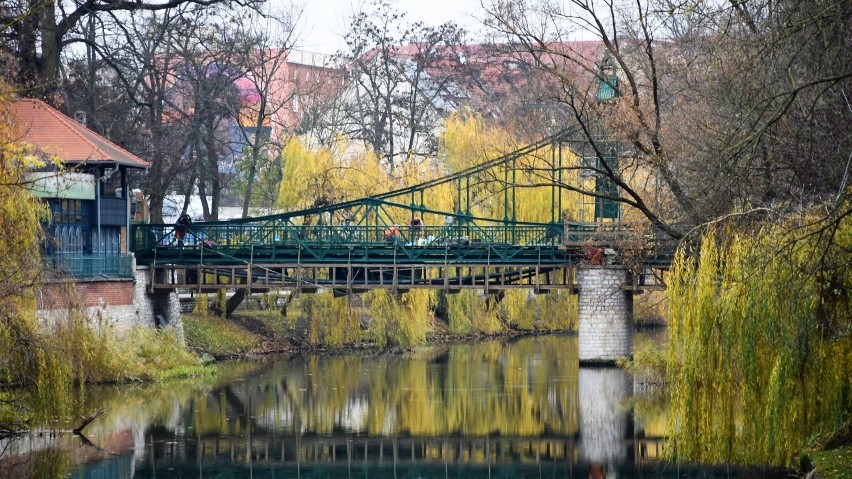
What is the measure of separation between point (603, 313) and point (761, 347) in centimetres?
1990

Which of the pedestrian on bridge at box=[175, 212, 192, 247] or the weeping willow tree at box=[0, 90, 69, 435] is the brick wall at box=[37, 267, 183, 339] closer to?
the pedestrian on bridge at box=[175, 212, 192, 247]

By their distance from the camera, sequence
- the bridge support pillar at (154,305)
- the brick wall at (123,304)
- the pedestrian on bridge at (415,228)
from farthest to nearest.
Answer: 1. the pedestrian on bridge at (415,228)
2. the bridge support pillar at (154,305)
3. the brick wall at (123,304)

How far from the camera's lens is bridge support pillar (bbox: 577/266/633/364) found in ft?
117

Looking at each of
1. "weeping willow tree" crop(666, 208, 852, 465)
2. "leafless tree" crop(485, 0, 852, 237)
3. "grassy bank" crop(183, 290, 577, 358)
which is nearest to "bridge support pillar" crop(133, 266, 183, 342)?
"grassy bank" crop(183, 290, 577, 358)

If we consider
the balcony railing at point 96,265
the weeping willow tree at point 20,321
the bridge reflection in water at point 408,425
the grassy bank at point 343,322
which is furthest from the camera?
the grassy bank at point 343,322

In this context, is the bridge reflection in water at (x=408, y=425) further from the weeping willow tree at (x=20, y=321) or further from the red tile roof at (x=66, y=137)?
the red tile roof at (x=66, y=137)

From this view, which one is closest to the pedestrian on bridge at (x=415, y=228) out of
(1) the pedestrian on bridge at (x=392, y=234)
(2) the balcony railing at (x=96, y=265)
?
(1) the pedestrian on bridge at (x=392, y=234)

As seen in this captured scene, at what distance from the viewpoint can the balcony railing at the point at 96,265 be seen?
31.3 metres

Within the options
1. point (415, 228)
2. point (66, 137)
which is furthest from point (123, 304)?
point (415, 228)

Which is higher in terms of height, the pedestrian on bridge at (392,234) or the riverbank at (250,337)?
the pedestrian on bridge at (392,234)

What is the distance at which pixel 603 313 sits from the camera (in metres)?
35.9

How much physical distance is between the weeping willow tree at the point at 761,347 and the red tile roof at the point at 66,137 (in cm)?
1806

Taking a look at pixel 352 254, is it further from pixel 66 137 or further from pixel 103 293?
pixel 66 137

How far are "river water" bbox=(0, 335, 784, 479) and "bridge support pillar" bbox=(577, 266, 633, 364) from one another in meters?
0.94
